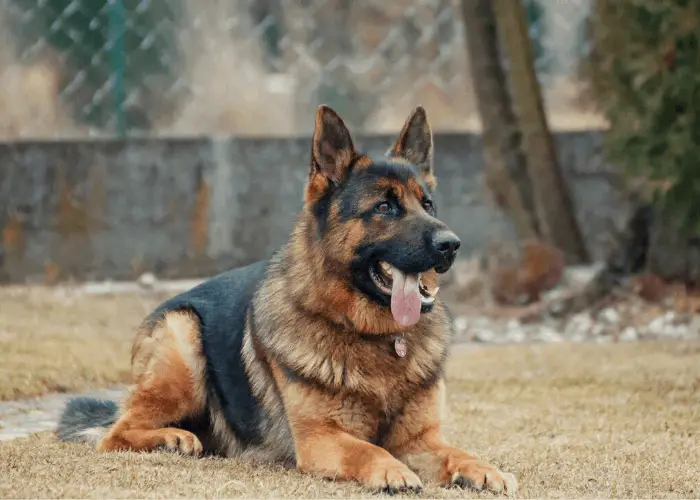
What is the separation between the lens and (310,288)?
5.00 m

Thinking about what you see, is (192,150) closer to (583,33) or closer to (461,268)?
(461,268)

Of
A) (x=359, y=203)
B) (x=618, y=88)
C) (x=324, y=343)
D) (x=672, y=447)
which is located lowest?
(x=672, y=447)

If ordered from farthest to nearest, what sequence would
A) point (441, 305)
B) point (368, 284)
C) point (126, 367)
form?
1. point (126, 367)
2. point (441, 305)
3. point (368, 284)

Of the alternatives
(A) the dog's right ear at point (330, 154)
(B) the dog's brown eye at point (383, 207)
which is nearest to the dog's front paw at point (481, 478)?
(B) the dog's brown eye at point (383, 207)

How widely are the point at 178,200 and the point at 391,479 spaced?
29.3 feet

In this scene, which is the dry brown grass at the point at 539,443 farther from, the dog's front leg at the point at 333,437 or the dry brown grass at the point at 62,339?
the dry brown grass at the point at 62,339

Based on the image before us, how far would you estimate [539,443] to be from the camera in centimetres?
575

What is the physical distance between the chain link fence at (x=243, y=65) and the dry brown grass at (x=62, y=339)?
92.8 inches

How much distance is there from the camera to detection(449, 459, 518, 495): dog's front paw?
170 inches

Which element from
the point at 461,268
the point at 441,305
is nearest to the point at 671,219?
the point at 461,268

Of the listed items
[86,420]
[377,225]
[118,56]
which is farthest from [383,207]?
[118,56]

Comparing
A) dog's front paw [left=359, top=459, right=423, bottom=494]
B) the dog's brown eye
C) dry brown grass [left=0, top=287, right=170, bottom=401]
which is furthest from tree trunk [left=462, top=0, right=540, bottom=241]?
dog's front paw [left=359, top=459, right=423, bottom=494]

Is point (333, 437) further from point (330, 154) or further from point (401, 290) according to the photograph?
point (330, 154)

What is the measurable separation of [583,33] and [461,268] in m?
3.09
